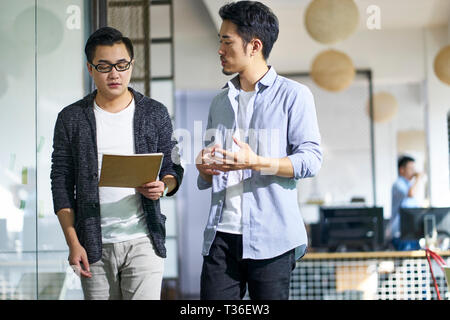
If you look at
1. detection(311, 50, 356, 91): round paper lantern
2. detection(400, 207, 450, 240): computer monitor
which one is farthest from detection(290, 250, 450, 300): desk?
detection(311, 50, 356, 91): round paper lantern

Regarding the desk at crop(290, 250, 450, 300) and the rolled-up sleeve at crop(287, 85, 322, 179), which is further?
the desk at crop(290, 250, 450, 300)

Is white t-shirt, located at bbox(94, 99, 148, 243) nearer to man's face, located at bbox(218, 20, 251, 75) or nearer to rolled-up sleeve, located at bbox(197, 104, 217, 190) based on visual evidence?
rolled-up sleeve, located at bbox(197, 104, 217, 190)

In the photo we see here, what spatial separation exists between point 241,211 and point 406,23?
1874mm

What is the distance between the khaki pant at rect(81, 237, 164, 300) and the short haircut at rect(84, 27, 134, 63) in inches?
24.2

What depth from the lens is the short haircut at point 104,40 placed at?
2137 millimetres

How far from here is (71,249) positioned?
210 centimetres

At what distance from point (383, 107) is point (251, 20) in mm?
6692

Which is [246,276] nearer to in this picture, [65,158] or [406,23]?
[65,158]

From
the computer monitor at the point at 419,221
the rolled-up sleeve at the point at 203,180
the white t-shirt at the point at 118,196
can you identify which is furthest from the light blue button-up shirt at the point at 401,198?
the white t-shirt at the point at 118,196

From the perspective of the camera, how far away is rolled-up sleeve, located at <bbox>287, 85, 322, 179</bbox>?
1.88 m

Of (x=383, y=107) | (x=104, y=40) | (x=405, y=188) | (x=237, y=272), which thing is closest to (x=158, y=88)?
(x=104, y=40)

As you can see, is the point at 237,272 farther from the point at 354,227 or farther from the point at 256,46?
the point at 354,227

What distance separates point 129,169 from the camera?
1.89 metres

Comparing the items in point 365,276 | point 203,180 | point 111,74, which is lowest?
point 365,276
